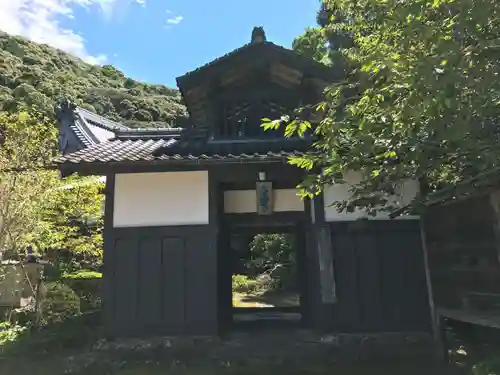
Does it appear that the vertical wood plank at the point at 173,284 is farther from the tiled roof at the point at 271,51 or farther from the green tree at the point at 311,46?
the green tree at the point at 311,46

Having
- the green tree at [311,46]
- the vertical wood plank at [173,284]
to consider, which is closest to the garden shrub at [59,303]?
the vertical wood plank at [173,284]

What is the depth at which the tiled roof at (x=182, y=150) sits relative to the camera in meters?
7.81

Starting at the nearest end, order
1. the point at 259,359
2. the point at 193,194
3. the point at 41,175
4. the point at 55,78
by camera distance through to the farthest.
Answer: the point at 259,359 < the point at 193,194 < the point at 41,175 < the point at 55,78

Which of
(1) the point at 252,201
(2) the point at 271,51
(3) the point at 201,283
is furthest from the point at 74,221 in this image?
(2) the point at 271,51

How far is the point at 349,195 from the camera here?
840 cm

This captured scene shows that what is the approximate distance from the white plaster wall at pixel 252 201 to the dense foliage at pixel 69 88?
35.0 meters

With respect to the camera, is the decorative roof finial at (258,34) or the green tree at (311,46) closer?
the decorative roof finial at (258,34)

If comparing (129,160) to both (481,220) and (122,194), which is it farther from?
(481,220)

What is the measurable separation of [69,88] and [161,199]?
52.6m

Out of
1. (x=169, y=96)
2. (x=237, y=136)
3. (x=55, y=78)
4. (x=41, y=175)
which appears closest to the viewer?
(x=237, y=136)

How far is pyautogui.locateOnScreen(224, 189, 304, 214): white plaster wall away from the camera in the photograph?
911 cm

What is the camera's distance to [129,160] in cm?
785

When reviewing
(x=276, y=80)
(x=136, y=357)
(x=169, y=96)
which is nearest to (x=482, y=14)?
(x=276, y=80)

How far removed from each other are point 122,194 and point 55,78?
2143 inches
